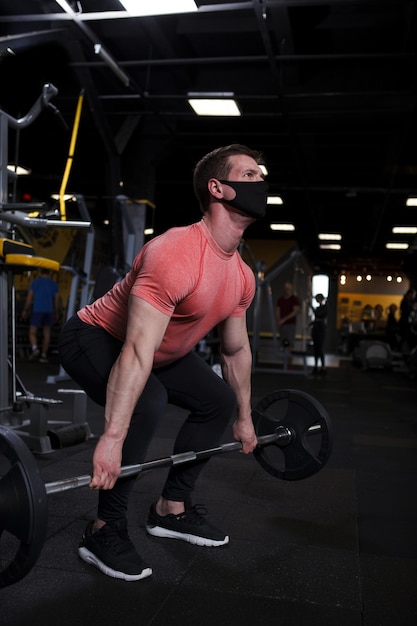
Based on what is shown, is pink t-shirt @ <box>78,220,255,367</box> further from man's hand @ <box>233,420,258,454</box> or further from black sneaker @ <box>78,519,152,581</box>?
black sneaker @ <box>78,519,152,581</box>

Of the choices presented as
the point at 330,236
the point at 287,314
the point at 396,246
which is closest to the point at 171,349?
the point at 287,314

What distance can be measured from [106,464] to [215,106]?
5854 millimetres

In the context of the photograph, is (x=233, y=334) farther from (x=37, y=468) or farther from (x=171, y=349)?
(x=37, y=468)

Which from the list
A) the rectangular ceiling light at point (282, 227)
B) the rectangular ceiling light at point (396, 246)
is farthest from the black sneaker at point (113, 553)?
the rectangular ceiling light at point (396, 246)

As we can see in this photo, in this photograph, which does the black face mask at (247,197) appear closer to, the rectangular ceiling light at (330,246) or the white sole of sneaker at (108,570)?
the white sole of sneaker at (108,570)

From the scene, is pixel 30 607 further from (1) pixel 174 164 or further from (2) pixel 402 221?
(2) pixel 402 221

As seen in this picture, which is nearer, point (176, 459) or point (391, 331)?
point (176, 459)

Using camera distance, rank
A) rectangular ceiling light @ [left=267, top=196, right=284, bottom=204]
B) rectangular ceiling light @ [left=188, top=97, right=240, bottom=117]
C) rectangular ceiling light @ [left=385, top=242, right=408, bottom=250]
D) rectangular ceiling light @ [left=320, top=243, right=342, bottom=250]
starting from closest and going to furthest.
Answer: rectangular ceiling light @ [left=188, top=97, right=240, bottom=117]
rectangular ceiling light @ [left=267, top=196, right=284, bottom=204]
rectangular ceiling light @ [left=385, top=242, right=408, bottom=250]
rectangular ceiling light @ [left=320, top=243, right=342, bottom=250]

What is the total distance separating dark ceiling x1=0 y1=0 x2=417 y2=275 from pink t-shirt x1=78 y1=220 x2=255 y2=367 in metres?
1.60

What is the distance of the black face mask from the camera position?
1534mm

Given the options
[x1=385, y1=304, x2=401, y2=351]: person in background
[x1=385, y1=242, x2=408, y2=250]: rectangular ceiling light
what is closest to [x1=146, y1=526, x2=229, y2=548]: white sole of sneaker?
[x1=385, y1=304, x2=401, y2=351]: person in background

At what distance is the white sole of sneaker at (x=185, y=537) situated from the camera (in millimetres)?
1708

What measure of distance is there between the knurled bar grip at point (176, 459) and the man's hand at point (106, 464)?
0.8 inches

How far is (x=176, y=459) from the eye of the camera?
5.07 feet
